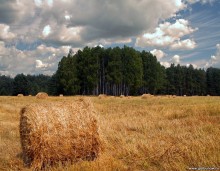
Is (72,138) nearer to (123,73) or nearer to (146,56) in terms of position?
(123,73)

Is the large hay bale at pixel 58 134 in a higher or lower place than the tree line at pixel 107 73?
lower

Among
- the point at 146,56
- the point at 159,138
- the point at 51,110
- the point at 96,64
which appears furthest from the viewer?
the point at 146,56

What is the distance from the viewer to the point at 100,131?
8.89 meters

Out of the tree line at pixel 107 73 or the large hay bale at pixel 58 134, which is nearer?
the large hay bale at pixel 58 134

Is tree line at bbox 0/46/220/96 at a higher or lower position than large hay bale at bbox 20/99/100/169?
higher

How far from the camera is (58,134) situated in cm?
827

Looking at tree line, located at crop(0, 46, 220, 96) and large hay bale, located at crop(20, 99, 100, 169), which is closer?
large hay bale, located at crop(20, 99, 100, 169)

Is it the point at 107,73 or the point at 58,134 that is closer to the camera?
the point at 58,134

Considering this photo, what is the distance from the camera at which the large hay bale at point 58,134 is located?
→ 807 centimetres

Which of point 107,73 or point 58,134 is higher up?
point 107,73

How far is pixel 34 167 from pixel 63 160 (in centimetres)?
80

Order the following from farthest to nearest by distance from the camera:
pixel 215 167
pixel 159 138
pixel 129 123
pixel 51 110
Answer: pixel 129 123
pixel 159 138
pixel 51 110
pixel 215 167

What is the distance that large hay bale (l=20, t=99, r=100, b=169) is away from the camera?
807cm

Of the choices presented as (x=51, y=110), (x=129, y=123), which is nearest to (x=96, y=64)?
(x=129, y=123)
